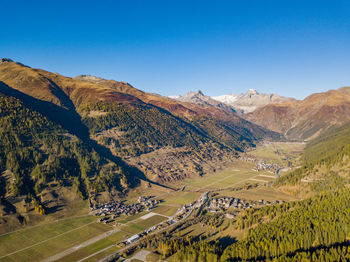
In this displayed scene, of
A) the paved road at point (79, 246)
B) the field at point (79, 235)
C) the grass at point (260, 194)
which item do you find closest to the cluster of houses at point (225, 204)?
the grass at point (260, 194)

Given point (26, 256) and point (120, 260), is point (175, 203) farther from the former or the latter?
point (26, 256)

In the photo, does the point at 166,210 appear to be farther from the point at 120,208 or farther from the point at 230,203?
the point at 230,203

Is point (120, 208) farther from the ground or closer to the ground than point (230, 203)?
farther from the ground

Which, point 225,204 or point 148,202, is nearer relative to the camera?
point 225,204

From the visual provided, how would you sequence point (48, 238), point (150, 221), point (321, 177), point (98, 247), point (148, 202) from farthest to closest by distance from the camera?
point (321, 177), point (148, 202), point (150, 221), point (48, 238), point (98, 247)

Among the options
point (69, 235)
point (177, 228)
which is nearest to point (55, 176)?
point (69, 235)

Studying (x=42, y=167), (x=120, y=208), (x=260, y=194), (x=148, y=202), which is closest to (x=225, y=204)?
(x=260, y=194)

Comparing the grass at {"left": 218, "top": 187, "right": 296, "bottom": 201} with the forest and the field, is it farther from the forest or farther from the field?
the forest

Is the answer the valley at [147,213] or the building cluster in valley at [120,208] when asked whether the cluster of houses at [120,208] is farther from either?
the valley at [147,213]
